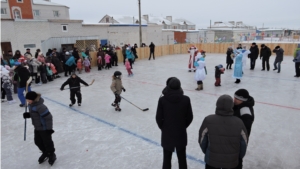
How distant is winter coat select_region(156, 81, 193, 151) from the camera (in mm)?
2729

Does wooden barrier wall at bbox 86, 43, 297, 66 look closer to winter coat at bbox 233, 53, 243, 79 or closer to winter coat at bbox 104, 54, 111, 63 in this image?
winter coat at bbox 104, 54, 111, 63

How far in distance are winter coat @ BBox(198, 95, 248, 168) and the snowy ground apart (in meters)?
1.25

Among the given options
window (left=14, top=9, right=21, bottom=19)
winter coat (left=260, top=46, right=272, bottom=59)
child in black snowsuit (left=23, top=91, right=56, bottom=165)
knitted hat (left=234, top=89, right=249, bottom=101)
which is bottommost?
child in black snowsuit (left=23, top=91, right=56, bottom=165)

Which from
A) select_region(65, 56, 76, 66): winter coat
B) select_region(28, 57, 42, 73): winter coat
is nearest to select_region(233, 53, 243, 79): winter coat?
select_region(65, 56, 76, 66): winter coat

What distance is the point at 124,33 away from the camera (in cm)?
2683

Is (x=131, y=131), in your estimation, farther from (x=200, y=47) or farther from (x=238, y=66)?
(x=200, y=47)

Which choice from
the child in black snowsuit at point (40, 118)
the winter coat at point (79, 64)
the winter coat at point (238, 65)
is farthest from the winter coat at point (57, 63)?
the winter coat at point (238, 65)

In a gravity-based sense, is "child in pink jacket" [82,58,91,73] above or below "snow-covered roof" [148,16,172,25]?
below

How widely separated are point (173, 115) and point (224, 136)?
69 centimetres

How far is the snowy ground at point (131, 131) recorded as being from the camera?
3.80 metres

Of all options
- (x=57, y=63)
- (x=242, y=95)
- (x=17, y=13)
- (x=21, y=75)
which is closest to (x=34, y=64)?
(x=57, y=63)

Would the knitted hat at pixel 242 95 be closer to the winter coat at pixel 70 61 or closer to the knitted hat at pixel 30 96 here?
the knitted hat at pixel 30 96

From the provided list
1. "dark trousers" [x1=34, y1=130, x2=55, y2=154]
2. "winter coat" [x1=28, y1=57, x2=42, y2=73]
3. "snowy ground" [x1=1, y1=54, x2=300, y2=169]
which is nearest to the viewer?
"dark trousers" [x1=34, y1=130, x2=55, y2=154]

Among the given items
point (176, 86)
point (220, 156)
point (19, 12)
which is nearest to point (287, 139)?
point (220, 156)
